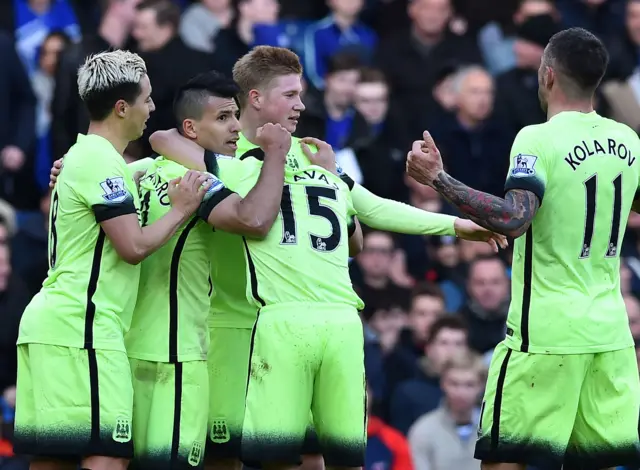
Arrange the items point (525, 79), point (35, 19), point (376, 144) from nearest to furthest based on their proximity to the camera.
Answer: point (376, 144), point (35, 19), point (525, 79)

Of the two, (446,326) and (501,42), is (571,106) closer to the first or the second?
(446,326)

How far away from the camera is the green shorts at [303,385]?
7734 millimetres

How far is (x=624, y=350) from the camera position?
7.99 meters

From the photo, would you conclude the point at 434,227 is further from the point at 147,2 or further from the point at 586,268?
the point at 147,2

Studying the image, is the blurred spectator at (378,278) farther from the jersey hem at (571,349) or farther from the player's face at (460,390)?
the jersey hem at (571,349)

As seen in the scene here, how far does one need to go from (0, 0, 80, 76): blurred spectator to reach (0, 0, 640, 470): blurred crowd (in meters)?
0.01

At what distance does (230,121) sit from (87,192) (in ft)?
3.03

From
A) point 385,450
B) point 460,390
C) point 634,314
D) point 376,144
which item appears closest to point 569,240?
point 460,390

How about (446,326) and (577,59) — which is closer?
(577,59)

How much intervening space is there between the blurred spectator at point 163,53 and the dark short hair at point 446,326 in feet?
8.88

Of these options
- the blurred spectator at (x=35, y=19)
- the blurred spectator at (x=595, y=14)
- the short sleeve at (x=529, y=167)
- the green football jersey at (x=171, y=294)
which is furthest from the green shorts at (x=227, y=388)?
the blurred spectator at (x=595, y=14)

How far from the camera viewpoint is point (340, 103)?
13625 mm

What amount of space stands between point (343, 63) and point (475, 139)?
4.54 ft

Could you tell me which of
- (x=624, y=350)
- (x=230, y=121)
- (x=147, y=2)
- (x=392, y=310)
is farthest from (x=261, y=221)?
(x=147, y=2)
